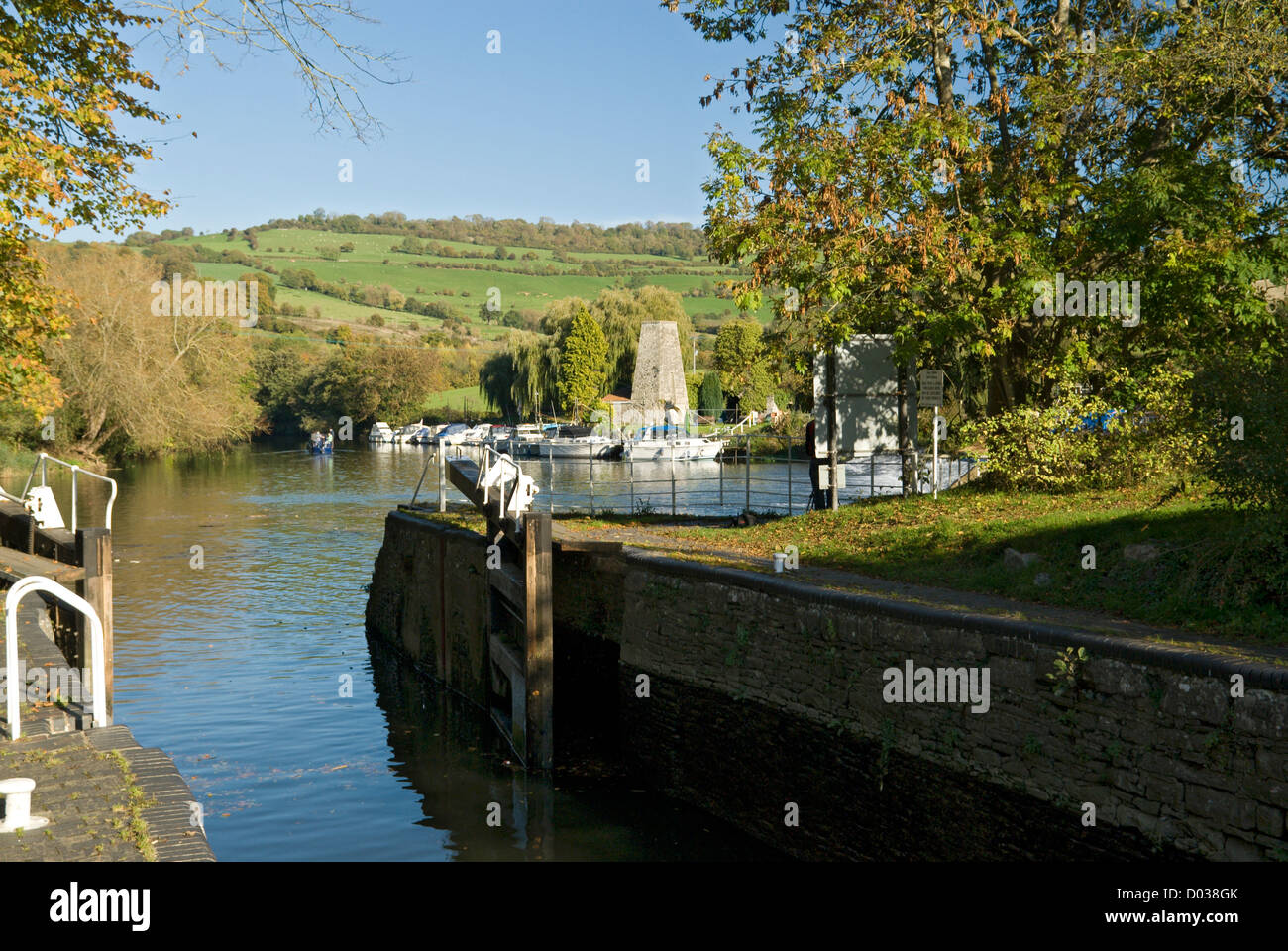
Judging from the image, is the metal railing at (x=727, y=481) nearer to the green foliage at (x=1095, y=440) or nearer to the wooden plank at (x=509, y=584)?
the green foliage at (x=1095, y=440)

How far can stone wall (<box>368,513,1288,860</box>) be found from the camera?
7719mm

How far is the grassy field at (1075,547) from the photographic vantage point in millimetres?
10055

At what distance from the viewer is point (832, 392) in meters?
19.8

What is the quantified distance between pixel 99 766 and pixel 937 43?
17552 millimetres

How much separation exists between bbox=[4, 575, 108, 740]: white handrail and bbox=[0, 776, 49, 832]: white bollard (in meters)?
1.54

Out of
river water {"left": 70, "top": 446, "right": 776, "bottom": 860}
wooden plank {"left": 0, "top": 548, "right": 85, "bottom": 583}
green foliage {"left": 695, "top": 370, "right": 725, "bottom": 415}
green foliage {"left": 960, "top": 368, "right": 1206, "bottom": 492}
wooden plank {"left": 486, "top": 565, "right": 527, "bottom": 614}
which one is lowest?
river water {"left": 70, "top": 446, "right": 776, "bottom": 860}

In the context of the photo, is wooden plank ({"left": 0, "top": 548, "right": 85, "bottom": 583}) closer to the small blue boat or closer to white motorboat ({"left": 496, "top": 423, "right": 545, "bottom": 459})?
white motorboat ({"left": 496, "top": 423, "right": 545, "bottom": 459})

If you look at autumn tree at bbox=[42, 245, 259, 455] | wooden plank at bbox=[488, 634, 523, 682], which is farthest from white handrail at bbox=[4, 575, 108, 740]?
autumn tree at bbox=[42, 245, 259, 455]

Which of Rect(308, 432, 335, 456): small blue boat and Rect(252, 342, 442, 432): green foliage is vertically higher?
Rect(252, 342, 442, 432): green foliage

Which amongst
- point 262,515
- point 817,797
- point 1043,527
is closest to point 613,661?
point 817,797

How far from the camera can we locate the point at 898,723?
414 inches

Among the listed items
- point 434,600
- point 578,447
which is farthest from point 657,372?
point 434,600
